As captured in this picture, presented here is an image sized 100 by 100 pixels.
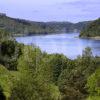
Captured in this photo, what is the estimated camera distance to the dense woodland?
32219 millimetres

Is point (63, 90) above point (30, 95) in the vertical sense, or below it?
below

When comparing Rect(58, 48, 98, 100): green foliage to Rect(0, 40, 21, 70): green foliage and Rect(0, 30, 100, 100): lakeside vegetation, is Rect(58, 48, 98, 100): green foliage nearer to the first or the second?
Rect(0, 30, 100, 100): lakeside vegetation

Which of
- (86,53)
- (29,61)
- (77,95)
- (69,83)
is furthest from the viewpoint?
(86,53)

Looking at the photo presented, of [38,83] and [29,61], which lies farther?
[29,61]

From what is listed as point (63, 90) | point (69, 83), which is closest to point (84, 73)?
point (69, 83)

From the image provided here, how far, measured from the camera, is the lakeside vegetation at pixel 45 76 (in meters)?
32.2

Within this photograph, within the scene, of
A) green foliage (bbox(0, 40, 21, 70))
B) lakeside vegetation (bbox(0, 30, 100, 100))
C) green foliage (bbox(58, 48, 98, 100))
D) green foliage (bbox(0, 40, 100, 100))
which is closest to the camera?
green foliage (bbox(0, 40, 100, 100))

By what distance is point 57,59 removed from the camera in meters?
81.6

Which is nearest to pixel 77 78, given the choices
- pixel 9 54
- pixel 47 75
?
pixel 47 75

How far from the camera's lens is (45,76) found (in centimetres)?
5234

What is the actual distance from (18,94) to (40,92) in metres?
3.45

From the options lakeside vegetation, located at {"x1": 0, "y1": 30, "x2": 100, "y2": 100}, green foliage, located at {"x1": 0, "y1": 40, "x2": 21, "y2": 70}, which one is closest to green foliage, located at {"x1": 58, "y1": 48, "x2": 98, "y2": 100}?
lakeside vegetation, located at {"x1": 0, "y1": 30, "x2": 100, "y2": 100}

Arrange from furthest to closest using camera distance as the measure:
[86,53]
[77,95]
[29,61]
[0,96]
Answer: [86,53] < [77,95] < [29,61] < [0,96]

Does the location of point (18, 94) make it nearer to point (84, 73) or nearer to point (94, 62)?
point (84, 73)
